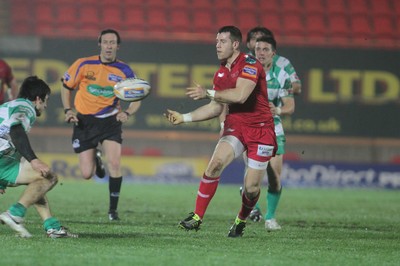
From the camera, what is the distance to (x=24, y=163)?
26.9 feet

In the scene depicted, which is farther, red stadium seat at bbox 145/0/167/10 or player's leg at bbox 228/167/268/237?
red stadium seat at bbox 145/0/167/10

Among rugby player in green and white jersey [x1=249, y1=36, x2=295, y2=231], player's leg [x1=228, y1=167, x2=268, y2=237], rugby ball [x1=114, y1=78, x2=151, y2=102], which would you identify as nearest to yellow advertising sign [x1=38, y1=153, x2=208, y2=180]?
rugby player in green and white jersey [x1=249, y1=36, x2=295, y2=231]

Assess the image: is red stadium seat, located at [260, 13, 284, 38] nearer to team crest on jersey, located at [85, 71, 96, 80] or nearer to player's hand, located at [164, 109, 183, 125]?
team crest on jersey, located at [85, 71, 96, 80]

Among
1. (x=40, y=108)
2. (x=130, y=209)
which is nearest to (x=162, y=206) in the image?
(x=130, y=209)

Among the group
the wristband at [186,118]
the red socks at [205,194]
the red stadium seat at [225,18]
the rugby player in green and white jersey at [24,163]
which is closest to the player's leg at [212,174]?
the red socks at [205,194]

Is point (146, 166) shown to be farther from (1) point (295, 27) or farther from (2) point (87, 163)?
(2) point (87, 163)

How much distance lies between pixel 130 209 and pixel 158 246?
197 inches

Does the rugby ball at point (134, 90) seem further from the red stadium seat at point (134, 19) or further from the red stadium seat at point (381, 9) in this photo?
the red stadium seat at point (381, 9)

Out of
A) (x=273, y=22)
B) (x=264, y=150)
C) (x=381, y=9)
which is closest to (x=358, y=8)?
(x=381, y=9)

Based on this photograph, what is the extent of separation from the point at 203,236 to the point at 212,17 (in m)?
12.8

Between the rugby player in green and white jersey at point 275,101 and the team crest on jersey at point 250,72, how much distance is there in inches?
59.6

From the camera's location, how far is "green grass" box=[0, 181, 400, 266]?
7.26 meters

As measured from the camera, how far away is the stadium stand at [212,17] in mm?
20500

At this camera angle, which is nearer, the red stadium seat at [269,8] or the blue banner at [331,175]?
the blue banner at [331,175]
